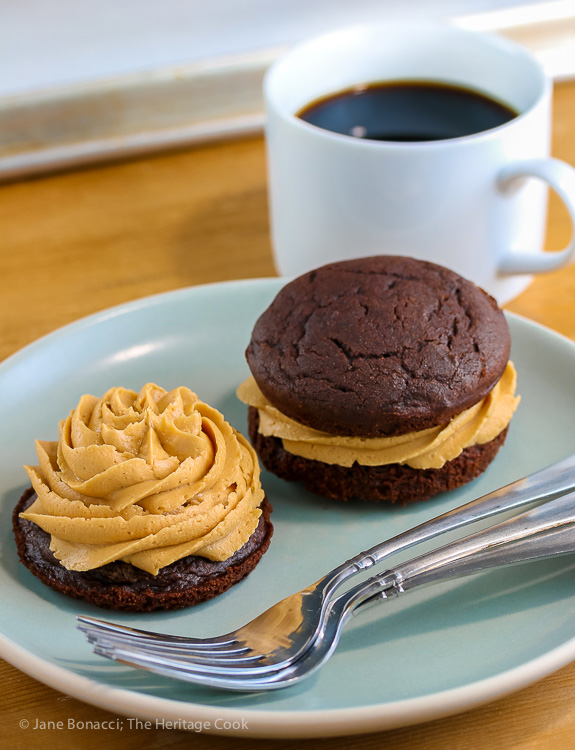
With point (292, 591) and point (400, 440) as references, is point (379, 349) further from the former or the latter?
point (292, 591)

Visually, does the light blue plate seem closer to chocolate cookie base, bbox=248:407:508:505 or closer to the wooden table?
chocolate cookie base, bbox=248:407:508:505

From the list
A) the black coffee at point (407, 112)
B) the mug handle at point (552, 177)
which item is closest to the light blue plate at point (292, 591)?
the mug handle at point (552, 177)

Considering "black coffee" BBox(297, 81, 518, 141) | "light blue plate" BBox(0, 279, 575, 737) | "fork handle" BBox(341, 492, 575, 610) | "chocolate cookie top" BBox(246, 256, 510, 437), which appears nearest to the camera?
"light blue plate" BBox(0, 279, 575, 737)

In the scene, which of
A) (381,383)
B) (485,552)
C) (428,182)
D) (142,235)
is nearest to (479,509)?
(485,552)

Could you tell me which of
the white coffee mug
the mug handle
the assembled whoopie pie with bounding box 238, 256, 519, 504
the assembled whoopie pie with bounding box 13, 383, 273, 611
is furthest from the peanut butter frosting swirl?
the mug handle

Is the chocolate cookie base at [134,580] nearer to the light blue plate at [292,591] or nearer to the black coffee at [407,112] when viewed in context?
the light blue plate at [292,591]

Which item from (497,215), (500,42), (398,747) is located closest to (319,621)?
(398,747)

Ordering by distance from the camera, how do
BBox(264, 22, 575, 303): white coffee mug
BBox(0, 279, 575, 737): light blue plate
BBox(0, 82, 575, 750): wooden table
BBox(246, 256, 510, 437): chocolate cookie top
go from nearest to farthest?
1. BBox(0, 279, 575, 737): light blue plate
2. BBox(246, 256, 510, 437): chocolate cookie top
3. BBox(264, 22, 575, 303): white coffee mug
4. BBox(0, 82, 575, 750): wooden table
